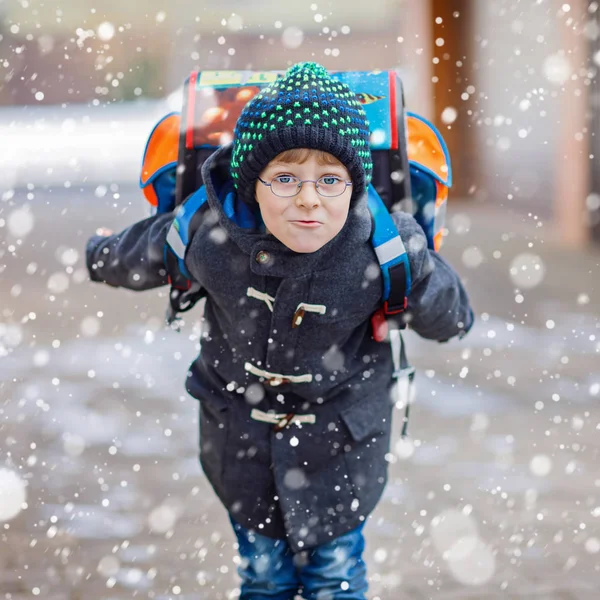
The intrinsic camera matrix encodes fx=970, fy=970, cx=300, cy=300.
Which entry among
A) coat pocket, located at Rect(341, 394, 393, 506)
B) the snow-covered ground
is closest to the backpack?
coat pocket, located at Rect(341, 394, 393, 506)

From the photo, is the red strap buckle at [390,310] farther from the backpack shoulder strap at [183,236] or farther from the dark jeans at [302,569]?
the dark jeans at [302,569]

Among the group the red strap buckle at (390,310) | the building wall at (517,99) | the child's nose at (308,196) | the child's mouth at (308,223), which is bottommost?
the red strap buckle at (390,310)

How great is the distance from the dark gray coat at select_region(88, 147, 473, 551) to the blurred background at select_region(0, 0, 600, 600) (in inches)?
33.9

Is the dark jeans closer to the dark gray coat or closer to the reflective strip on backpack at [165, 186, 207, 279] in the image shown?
the dark gray coat

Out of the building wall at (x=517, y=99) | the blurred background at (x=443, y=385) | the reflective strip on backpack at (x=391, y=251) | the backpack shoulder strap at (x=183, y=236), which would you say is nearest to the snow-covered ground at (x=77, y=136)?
the blurred background at (x=443, y=385)

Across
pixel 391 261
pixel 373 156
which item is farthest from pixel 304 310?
pixel 373 156

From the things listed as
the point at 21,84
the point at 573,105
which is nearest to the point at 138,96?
the point at 21,84

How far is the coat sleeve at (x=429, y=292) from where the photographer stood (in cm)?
260

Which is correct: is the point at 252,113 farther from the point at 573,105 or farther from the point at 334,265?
the point at 573,105

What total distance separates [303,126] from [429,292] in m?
0.62

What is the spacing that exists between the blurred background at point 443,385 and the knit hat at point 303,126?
120 centimetres

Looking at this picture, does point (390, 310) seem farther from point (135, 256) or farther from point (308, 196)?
point (135, 256)

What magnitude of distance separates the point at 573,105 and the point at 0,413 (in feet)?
27.0

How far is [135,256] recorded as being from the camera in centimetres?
290
